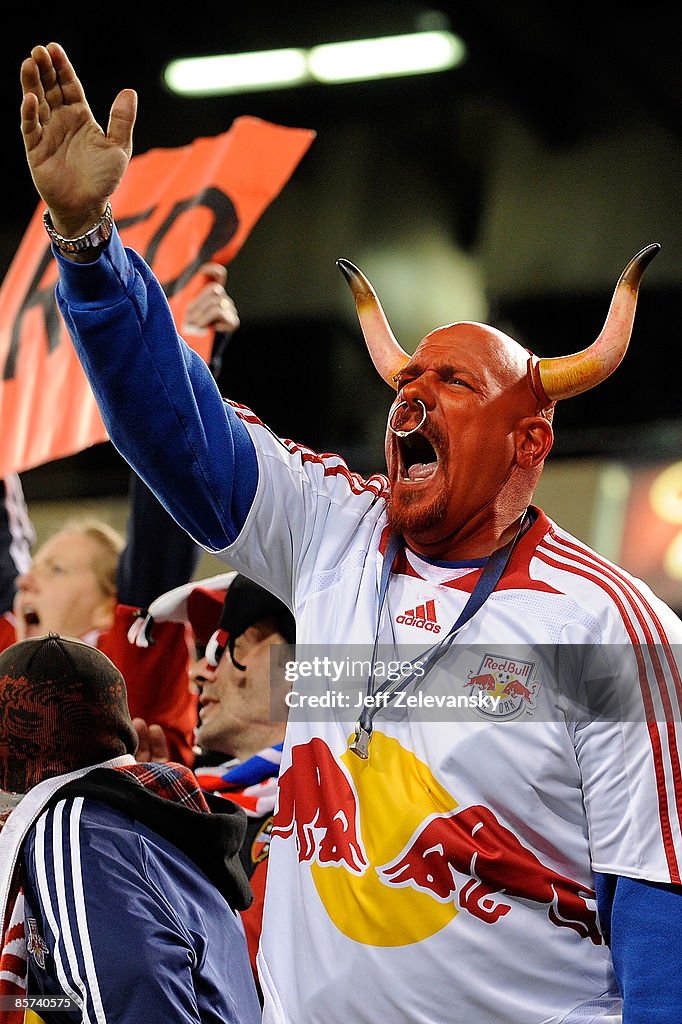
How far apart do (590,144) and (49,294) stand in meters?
1.96

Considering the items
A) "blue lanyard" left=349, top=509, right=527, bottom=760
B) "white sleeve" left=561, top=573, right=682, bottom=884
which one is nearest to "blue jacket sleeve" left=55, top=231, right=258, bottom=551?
"blue lanyard" left=349, top=509, right=527, bottom=760

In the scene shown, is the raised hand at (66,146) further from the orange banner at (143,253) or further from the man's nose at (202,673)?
the orange banner at (143,253)

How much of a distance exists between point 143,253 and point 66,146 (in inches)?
83.3

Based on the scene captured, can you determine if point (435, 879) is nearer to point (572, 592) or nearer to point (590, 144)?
point (572, 592)

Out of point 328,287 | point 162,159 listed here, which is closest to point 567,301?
point 328,287

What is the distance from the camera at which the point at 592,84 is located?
4.66m

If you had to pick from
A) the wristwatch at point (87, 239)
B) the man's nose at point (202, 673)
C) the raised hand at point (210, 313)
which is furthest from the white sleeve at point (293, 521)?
the raised hand at point (210, 313)

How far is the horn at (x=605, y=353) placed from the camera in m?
1.63

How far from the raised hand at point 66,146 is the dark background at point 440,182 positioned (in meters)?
2.85

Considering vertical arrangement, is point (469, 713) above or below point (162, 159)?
below

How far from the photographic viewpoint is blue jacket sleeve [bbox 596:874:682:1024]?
1.37 m

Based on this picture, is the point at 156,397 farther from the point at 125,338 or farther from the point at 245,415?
the point at 245,415

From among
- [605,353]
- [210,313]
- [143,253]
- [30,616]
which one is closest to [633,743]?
[605,353]

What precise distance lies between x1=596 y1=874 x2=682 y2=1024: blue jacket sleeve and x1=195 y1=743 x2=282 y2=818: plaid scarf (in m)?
0.86
